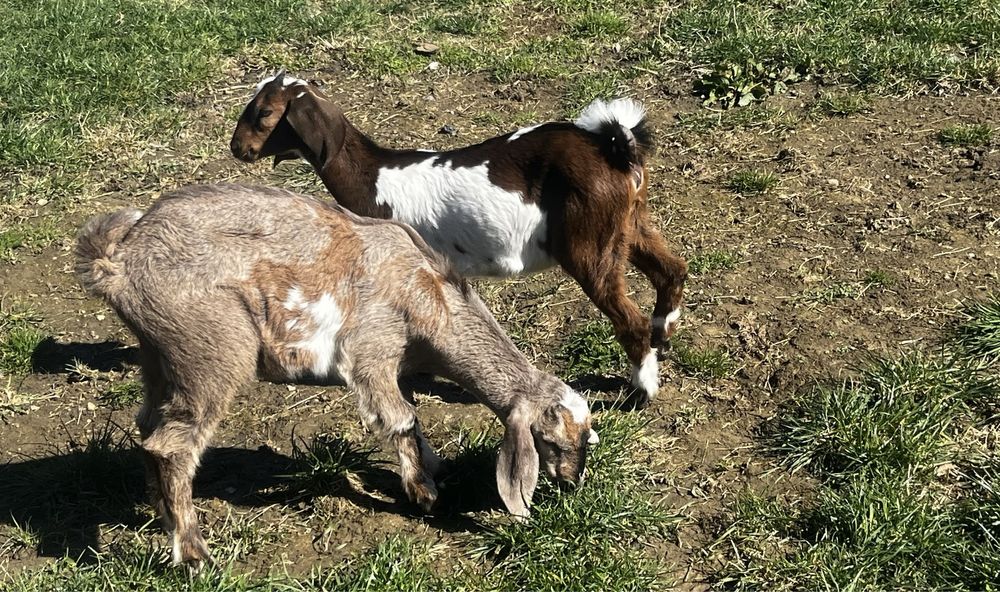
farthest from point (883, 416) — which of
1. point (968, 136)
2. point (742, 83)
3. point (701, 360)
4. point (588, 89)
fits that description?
point (588, 89)

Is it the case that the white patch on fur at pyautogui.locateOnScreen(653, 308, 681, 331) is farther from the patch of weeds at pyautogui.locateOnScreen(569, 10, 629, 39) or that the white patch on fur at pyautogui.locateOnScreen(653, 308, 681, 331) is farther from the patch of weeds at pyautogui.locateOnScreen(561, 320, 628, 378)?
the patch of weeds at pyautogui.locateOnScreen(569, 10, 629, 39)

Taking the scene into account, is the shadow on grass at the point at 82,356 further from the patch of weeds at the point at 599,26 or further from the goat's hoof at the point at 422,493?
the patch of weeds at the point at 599,26

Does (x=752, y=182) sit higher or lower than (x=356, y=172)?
lower

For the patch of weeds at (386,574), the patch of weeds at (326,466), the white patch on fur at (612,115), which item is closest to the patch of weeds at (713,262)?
the white patch on fur at (612,115)

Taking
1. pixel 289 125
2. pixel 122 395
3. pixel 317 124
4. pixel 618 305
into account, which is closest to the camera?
pixel 618 305

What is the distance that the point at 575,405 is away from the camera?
429cm

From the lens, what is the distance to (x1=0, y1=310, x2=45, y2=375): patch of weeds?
551 cm

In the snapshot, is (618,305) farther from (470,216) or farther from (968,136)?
(968,136)

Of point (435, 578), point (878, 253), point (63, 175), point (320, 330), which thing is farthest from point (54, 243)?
point (878, 253)

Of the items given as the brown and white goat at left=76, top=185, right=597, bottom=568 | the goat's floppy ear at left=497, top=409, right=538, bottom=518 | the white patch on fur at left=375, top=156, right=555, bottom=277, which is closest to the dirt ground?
the goat's floppy ear at left=497, top=409, right=538, bottom=518

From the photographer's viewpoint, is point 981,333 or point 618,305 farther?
point 981,333

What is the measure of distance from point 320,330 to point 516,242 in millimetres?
1287

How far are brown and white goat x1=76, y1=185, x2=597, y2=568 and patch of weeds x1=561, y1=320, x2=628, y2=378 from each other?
3.14 feet

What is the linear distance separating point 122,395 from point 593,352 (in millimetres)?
2406
